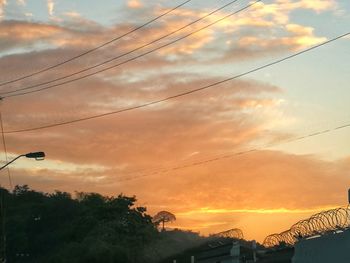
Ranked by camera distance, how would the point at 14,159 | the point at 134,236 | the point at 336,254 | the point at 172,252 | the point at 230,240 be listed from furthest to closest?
the point at 134,236
the point at 172,252
the point at 230,240
the point at 14,159
the point at 336,254

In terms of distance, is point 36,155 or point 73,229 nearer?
point 36,155

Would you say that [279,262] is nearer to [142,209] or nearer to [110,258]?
[110,258]

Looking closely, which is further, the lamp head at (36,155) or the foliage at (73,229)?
the foliage at (73,229)

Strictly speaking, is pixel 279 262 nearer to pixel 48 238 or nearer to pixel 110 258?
pixel 110 258

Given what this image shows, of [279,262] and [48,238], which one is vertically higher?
[48,238]

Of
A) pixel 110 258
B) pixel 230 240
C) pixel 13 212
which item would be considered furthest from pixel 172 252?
pixel 13 212

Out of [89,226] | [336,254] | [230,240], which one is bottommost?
[336,254]

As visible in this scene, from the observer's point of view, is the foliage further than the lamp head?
Yes

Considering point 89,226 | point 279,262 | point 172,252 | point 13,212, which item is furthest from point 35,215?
point 279,262

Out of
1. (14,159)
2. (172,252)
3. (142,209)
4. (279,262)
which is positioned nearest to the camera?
(14,159)

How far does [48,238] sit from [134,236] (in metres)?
40.1

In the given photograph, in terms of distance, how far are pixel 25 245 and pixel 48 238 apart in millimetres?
5995

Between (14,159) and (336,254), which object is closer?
(336,254)

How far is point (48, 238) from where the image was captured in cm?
13512
